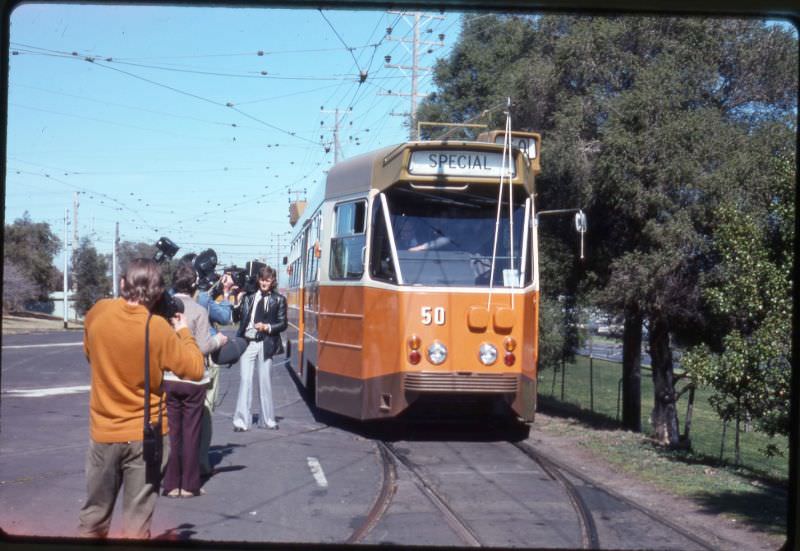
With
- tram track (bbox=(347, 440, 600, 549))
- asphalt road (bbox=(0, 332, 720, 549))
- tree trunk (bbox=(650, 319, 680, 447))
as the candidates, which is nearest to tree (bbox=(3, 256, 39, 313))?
asphalt road (bbox=(0, 332, 720, 549))

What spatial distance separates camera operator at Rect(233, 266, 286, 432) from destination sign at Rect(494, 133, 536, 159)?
3.23 m

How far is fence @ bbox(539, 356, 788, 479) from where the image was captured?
1441 centimetres

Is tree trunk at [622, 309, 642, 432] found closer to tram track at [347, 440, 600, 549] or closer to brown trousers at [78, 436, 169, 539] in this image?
tram track at [347, 440, 600, 549]

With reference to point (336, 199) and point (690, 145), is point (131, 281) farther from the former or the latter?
point (690, 145)

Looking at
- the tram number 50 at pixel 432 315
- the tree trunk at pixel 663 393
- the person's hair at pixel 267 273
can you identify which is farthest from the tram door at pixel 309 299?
the tree trunk at pixel 663 393

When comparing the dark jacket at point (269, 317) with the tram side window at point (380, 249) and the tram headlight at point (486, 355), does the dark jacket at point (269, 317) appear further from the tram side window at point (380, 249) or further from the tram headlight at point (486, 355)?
the tram headlight at point (486, 355)

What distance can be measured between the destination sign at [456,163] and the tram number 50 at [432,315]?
1491 mm

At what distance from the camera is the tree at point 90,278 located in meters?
15.8

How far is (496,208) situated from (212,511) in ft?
16.0

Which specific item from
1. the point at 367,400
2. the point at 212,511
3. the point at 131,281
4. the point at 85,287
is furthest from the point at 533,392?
the point at 85,287

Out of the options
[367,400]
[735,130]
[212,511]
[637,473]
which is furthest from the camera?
[735,130]

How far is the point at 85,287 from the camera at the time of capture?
18.8 metres

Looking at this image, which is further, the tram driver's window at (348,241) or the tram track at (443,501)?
the tram driver's window at (348,241)

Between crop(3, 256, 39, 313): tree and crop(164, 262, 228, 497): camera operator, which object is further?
crop(3, 256, 39, 313): tree
